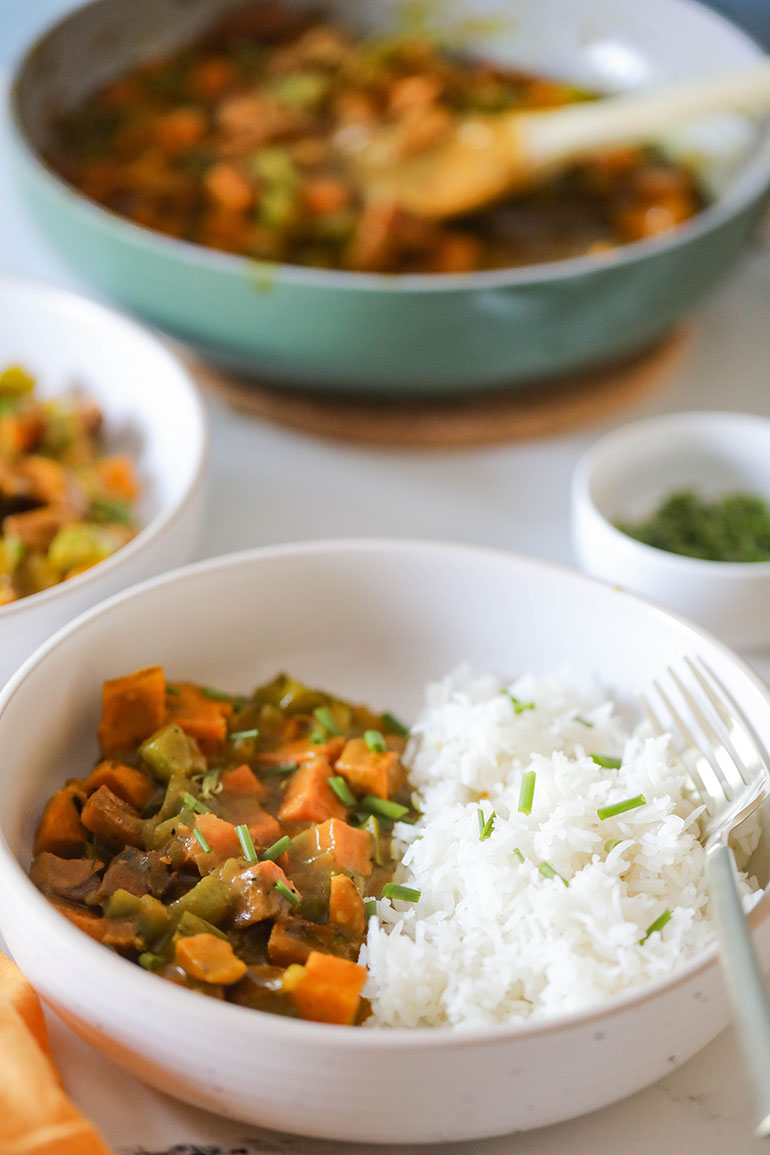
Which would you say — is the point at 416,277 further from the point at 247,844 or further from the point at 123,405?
the point at 247,844

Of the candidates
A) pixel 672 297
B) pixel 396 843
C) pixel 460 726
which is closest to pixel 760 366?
pixel 672 297

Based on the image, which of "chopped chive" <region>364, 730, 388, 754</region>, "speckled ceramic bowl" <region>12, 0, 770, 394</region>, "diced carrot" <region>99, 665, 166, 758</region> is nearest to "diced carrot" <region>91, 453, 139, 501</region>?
"speckled ceramic bowl" <region>12, 0, 770, 394</region>

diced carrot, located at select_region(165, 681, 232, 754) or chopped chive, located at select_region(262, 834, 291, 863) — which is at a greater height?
chopped chive, located at select_region(262, 834, 291, 863)

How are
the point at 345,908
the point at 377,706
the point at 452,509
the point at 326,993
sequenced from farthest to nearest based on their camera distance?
the point at 452,509 → the point at 377,706 → the point at 345,908 → the point at 326,993

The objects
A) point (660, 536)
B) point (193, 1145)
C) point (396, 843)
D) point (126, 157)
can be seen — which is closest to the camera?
point (193, 1145)

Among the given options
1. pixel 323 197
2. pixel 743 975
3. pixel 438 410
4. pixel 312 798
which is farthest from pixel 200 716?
pixel 323 197

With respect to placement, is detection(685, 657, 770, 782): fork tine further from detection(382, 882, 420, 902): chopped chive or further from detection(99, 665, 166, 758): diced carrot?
detection(99, 665, 166, 758): diced carrot

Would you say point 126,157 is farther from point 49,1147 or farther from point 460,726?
point 49,1147
